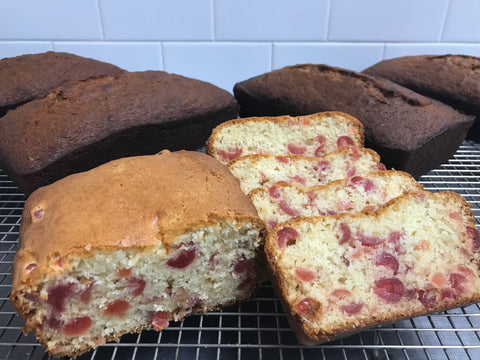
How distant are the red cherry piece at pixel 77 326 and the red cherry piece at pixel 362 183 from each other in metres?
1.29

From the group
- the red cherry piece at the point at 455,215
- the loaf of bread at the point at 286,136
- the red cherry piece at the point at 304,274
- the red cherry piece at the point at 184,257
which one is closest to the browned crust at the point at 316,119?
the loaf of bread at the point at 286,136

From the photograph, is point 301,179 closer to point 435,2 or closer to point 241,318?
point 241,318

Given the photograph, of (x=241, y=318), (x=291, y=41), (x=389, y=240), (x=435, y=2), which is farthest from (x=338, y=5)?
(x=241, y=318)

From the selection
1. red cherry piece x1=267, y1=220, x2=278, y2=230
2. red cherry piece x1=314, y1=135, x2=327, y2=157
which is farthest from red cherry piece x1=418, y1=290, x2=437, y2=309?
red cherry piece x1=314, y1=135, x2=327, y2=157

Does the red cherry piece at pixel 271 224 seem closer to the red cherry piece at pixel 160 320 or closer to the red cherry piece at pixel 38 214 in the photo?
the red cherry piece at pixel 160 320

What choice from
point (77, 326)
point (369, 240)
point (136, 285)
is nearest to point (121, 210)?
point (136, 285)

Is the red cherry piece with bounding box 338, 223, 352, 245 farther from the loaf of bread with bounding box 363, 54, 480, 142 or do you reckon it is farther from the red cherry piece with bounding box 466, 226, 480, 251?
the loaf of bread with bounding box 363, 54, 480, 142

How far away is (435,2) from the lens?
10.1 feet

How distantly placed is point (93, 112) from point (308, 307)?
164 centimetres

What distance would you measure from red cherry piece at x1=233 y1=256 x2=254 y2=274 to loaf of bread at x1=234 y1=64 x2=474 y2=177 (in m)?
1.18

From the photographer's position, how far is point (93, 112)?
223 cm

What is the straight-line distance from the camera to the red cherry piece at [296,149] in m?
2.19

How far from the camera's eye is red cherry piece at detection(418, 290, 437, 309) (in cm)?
141

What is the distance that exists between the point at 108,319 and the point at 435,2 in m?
3.31
